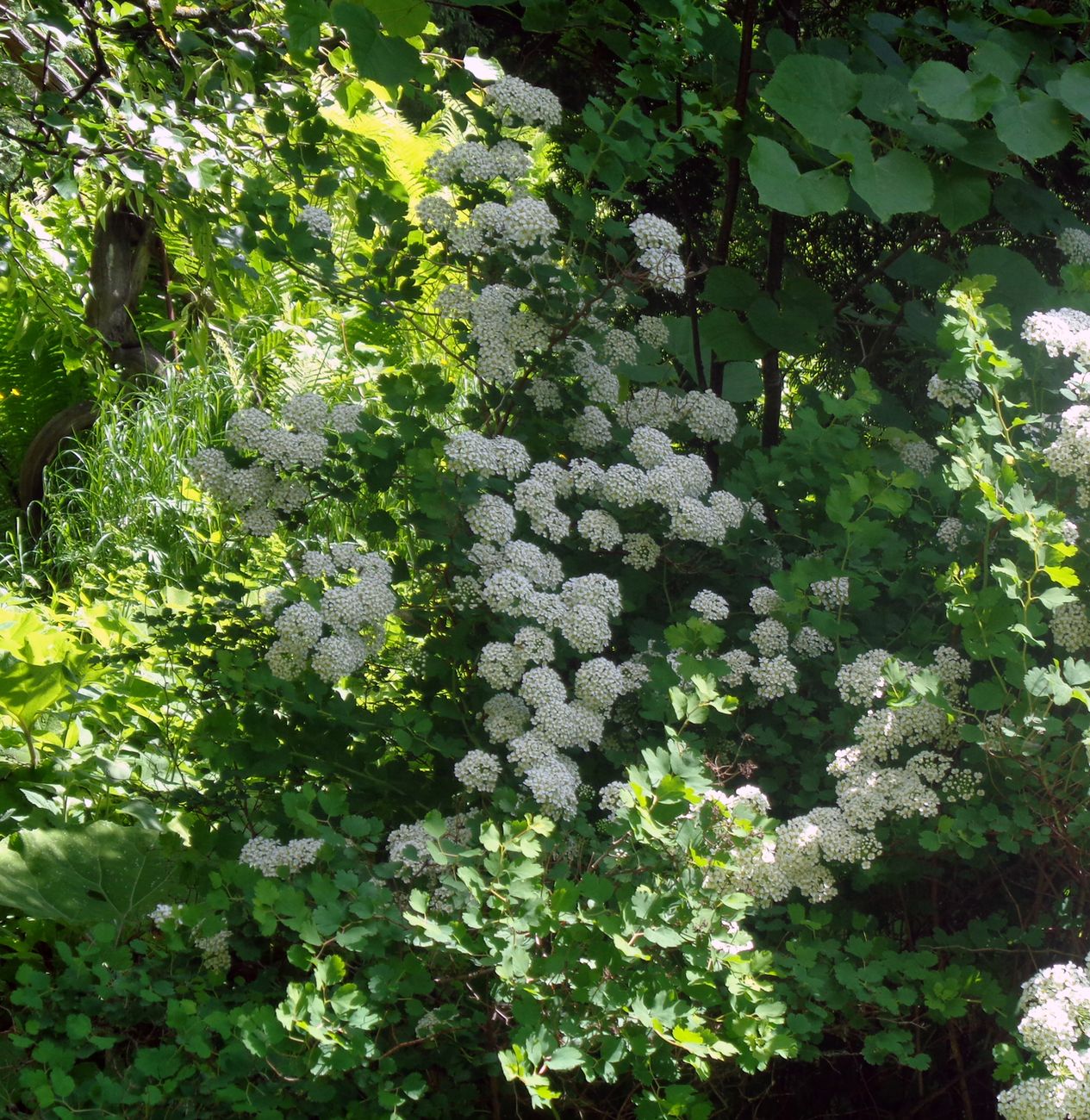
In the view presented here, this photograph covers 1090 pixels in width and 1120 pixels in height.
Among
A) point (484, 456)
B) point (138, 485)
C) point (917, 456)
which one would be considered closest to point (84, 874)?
point (484, 456)

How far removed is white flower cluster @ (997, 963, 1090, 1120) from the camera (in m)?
1.17

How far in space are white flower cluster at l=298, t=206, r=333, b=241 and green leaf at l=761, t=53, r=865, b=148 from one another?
29.2 inches

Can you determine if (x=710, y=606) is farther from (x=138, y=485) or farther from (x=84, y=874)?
(x=138, y=485)

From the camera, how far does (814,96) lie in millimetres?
1993

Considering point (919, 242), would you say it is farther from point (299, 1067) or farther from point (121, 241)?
point (121, 241)

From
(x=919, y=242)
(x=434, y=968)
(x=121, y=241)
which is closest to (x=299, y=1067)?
(x=434, y=968)

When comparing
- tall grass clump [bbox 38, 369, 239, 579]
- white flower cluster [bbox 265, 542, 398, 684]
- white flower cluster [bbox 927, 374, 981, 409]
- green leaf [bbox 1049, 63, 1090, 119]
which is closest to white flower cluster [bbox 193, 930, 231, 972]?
white flower cluster [bbox 265, 542, 398, 684]

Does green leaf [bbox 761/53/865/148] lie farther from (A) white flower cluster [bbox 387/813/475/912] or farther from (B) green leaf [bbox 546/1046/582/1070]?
(B) green leaf [bbox 546/1046/582/1070]

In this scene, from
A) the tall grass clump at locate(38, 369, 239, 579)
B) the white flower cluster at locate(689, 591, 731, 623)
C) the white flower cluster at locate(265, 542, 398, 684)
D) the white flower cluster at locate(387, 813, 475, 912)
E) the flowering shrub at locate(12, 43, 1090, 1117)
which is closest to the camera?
the flowering shrub at locate(12, 43, 1090, 1117)

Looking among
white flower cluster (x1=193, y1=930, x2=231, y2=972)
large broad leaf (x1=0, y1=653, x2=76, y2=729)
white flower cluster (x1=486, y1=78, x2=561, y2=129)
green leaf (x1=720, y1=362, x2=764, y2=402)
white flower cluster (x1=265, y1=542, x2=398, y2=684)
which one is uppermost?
white flower cluster (x1=486, y1=78, x2=561, y2=129)

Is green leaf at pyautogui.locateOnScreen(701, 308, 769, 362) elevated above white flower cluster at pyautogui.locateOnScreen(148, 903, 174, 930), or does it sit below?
above

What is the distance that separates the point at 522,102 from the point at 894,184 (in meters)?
0.62

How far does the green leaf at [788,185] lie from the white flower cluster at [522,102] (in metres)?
0.33

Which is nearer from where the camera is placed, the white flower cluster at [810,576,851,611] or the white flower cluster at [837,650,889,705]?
the white flower cluster at [837,650,889,705]
